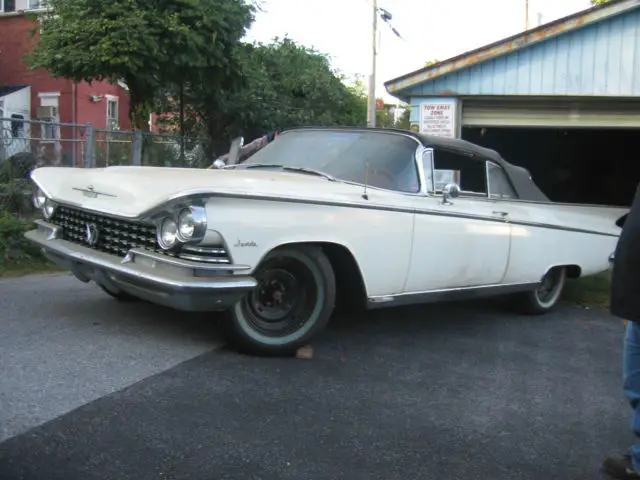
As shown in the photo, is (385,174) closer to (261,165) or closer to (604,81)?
(261,165)

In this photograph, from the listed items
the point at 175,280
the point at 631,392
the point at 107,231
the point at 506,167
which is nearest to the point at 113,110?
the point at 506,167

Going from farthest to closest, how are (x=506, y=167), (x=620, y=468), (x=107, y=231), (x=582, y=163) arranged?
(x=582, y=163) < (x=506, y=167) < (x=107, y=231) < (x=620, y=468)

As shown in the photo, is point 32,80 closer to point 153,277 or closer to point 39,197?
point 39,197

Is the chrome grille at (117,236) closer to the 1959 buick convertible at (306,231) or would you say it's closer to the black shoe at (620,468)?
the 1959 buick convertible at (306,231)

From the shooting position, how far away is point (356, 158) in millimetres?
5070

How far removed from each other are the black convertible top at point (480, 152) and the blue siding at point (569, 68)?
302 centimetres

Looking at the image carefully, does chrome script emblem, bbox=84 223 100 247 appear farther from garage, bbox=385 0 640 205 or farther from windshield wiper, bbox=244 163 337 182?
garage, bbox=385 0 640 205

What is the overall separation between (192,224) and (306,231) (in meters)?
0.75

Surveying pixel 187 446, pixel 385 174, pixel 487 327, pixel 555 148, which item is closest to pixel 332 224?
pixel 385 174

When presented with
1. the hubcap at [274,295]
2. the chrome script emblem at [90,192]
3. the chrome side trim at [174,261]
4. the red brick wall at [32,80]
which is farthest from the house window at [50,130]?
the red brick wall at [32,80]

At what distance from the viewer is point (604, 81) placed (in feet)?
28.1

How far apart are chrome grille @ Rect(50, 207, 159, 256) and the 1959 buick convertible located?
0.01 m

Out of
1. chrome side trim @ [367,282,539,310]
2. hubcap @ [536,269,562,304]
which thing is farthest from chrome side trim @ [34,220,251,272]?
hubcap @ [536,269,562,304]

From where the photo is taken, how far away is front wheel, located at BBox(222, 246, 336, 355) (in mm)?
4121
